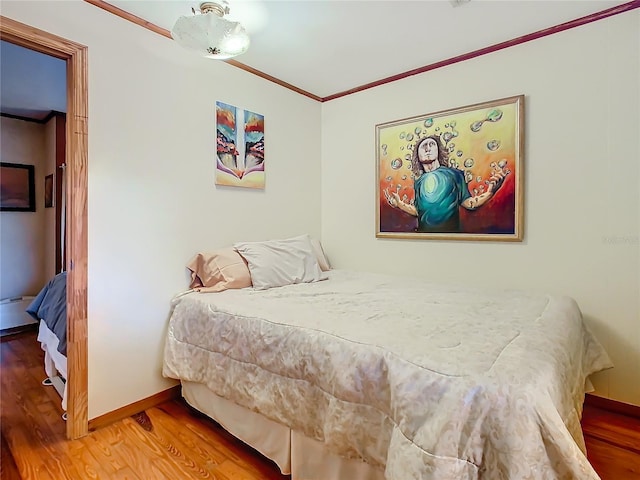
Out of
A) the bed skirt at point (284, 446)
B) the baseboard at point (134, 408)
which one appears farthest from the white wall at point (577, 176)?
the baseboard at point (134, 408)

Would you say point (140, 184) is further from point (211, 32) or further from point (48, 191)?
point (48, 191)

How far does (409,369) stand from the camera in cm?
110

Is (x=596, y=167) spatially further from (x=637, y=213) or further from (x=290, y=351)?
(x=290, y=351)

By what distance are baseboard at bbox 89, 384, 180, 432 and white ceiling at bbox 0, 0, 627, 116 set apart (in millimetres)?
2381

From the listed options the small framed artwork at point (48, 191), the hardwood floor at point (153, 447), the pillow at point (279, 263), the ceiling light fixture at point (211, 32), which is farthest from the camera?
→ the small framed artwork at point (48, 191)

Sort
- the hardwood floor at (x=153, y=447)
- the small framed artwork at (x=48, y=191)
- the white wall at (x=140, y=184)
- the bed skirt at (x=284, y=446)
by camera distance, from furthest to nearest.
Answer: the small framed artwork at (x=48, y=191) < the white wall at (x=140, y=184) < the hardwood floor at (x=153, y=447) < the bed skirt at (x=284, y=446)

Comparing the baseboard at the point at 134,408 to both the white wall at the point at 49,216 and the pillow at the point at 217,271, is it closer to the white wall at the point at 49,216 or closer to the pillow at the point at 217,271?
the pillow at the point at 217,271

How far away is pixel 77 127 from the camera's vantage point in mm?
1812

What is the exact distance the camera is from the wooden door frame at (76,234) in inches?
71.1

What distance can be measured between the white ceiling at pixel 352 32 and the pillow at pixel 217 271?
4.96ft

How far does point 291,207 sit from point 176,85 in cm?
135

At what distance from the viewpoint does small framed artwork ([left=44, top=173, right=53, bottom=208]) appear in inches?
153

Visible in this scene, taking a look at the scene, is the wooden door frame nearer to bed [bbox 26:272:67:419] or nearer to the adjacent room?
the adjacent room

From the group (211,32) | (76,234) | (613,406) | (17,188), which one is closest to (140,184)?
(76,234)
